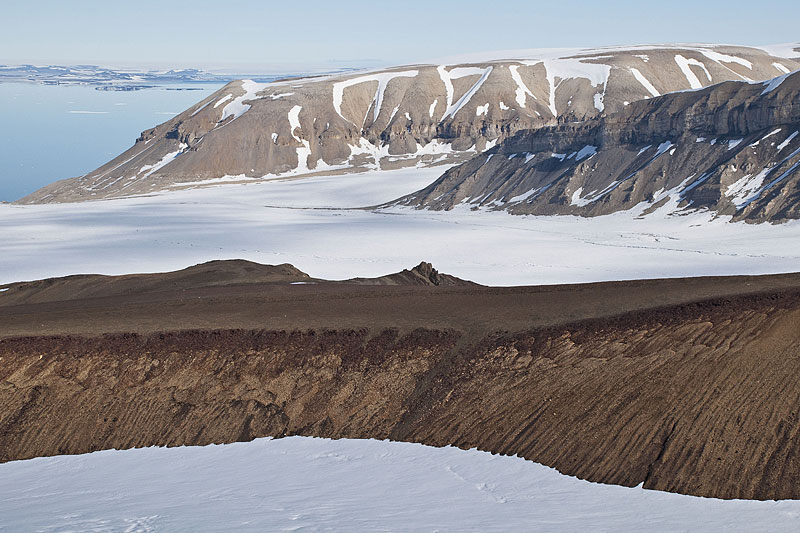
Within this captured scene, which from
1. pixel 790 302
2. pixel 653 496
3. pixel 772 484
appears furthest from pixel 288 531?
pixel 790 302

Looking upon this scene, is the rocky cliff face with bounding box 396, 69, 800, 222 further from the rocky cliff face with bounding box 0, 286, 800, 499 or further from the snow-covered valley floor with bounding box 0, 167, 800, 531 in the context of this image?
the rocky cliff face with bounding box 0, 286, 800, 499

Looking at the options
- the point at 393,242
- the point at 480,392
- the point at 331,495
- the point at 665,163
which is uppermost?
the point at 480,392

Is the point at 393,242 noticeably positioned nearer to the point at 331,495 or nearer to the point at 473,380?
the point at 473,380

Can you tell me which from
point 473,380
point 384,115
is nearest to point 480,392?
point 473,380

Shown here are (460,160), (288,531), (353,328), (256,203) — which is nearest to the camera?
(288,531)

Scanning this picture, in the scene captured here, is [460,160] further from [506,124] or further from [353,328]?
[353,328]
